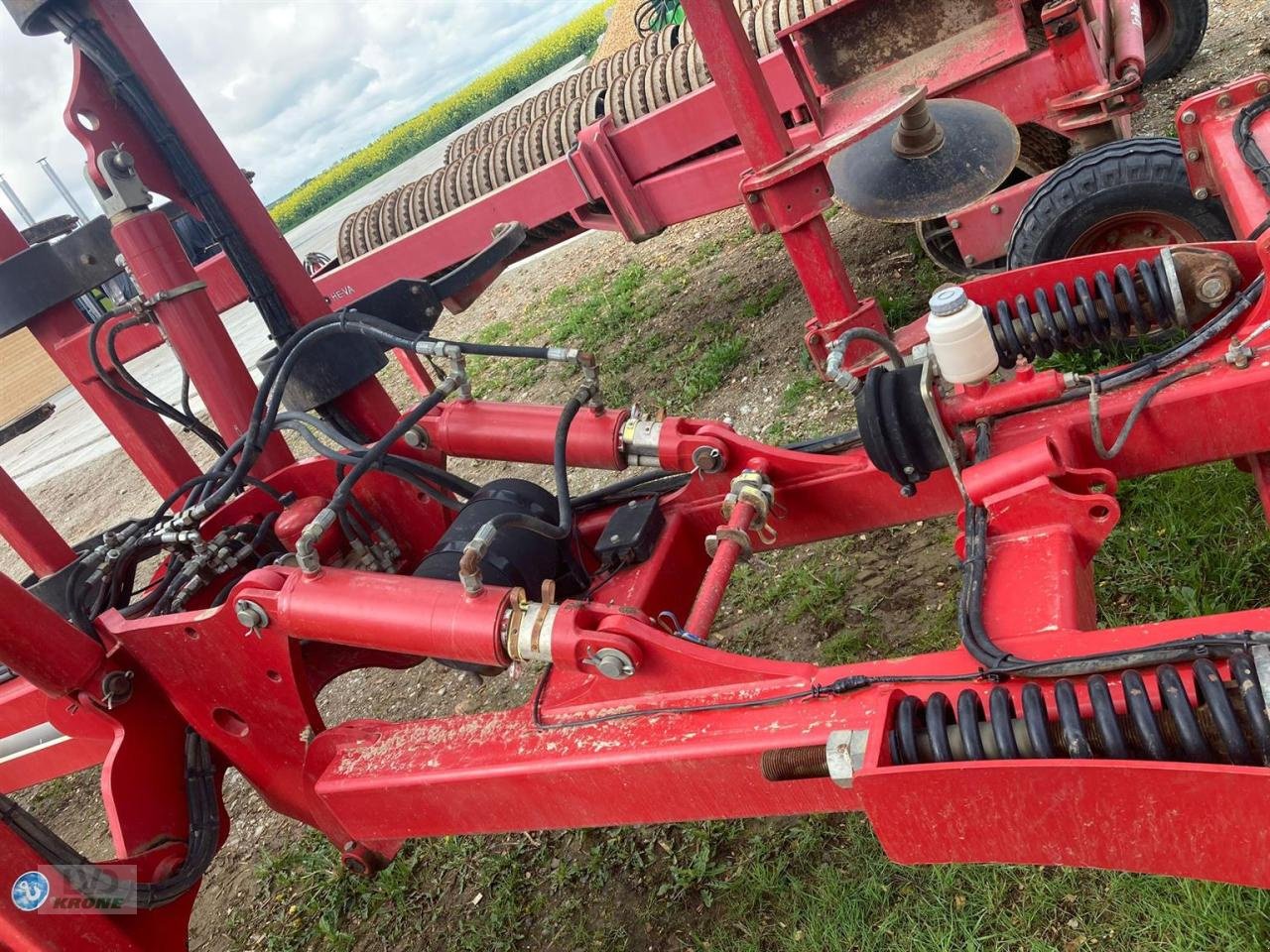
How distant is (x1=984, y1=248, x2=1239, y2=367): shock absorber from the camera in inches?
82.4

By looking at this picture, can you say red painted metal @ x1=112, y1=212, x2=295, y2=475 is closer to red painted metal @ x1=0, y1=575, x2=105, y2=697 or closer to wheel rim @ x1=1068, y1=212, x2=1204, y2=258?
red painted metal @ x1=0, y1=575, x2=105, y2=697

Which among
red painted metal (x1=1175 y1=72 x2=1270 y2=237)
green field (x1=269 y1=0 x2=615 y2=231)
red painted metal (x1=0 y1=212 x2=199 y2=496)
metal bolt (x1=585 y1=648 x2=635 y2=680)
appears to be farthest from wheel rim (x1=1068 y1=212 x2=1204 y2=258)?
green field (x1=269 y1=0 x2=615 y2=231)

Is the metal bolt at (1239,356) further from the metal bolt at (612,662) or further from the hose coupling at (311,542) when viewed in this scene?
the hose coupling at (311,542)

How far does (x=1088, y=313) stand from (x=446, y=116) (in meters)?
40.2

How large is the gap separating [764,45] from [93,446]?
1030cm

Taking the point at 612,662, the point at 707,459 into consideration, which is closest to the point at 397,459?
the point at 707,459

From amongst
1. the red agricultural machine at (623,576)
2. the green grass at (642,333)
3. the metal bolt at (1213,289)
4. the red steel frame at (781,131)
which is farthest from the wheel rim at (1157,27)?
the metal bolt at (1213,289)

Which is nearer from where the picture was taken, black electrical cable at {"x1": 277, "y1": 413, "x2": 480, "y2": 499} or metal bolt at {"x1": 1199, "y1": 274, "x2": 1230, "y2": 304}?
metal bolt at {"x1": 1199, "y1": 274, "x2": 1230, "y2": 304}

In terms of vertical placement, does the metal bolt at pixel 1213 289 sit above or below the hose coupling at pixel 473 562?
below

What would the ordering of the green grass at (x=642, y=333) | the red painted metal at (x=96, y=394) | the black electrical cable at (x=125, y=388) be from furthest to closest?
the green grass at (x=642, y=333) → the red painted metal at (x=96, y=394) → the black electrical cable at (x=125, y=388)

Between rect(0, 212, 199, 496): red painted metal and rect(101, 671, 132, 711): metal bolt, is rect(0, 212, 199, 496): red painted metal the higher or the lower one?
the higher one

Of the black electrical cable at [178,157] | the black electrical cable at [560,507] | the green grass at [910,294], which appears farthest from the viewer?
the green grass at [910,294]

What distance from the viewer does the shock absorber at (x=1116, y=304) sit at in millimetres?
2092

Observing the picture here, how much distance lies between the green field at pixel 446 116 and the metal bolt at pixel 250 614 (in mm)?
33033
